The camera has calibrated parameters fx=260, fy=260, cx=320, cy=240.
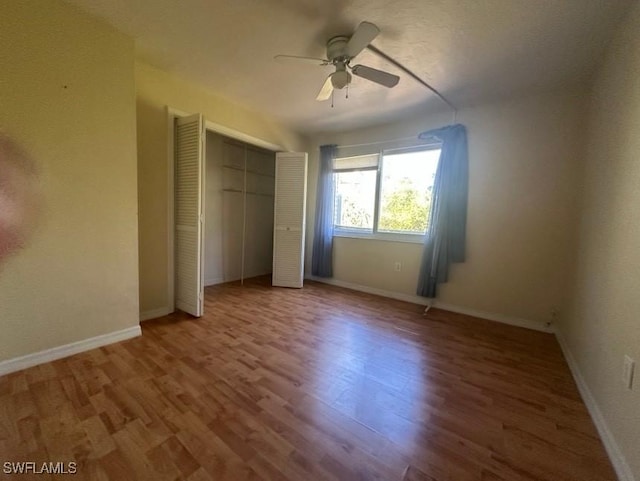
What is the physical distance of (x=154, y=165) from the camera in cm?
261

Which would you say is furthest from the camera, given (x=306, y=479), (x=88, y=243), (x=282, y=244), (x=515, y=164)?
(x=282, y=244)

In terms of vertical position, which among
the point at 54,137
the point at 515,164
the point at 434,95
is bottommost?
the point at 54,137

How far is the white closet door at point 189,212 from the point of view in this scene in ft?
8.50

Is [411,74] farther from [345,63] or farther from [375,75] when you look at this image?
[345,63]

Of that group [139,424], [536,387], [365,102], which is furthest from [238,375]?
[365,102]

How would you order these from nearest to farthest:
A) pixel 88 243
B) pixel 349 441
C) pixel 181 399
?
pixel 349 441, pixel 181 399, pixel 88 243

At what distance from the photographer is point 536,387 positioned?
1777mm

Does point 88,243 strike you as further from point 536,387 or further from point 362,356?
point 536,387

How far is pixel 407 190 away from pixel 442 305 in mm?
1595

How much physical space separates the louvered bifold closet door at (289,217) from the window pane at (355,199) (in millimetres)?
678

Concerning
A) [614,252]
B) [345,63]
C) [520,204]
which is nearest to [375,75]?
[345,63]

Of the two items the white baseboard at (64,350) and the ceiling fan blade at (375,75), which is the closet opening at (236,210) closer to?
the white baseboard at (64,350)

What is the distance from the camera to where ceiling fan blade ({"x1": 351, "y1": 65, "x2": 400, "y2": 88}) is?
1.93 m

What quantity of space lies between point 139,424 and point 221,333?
3.50 feet
